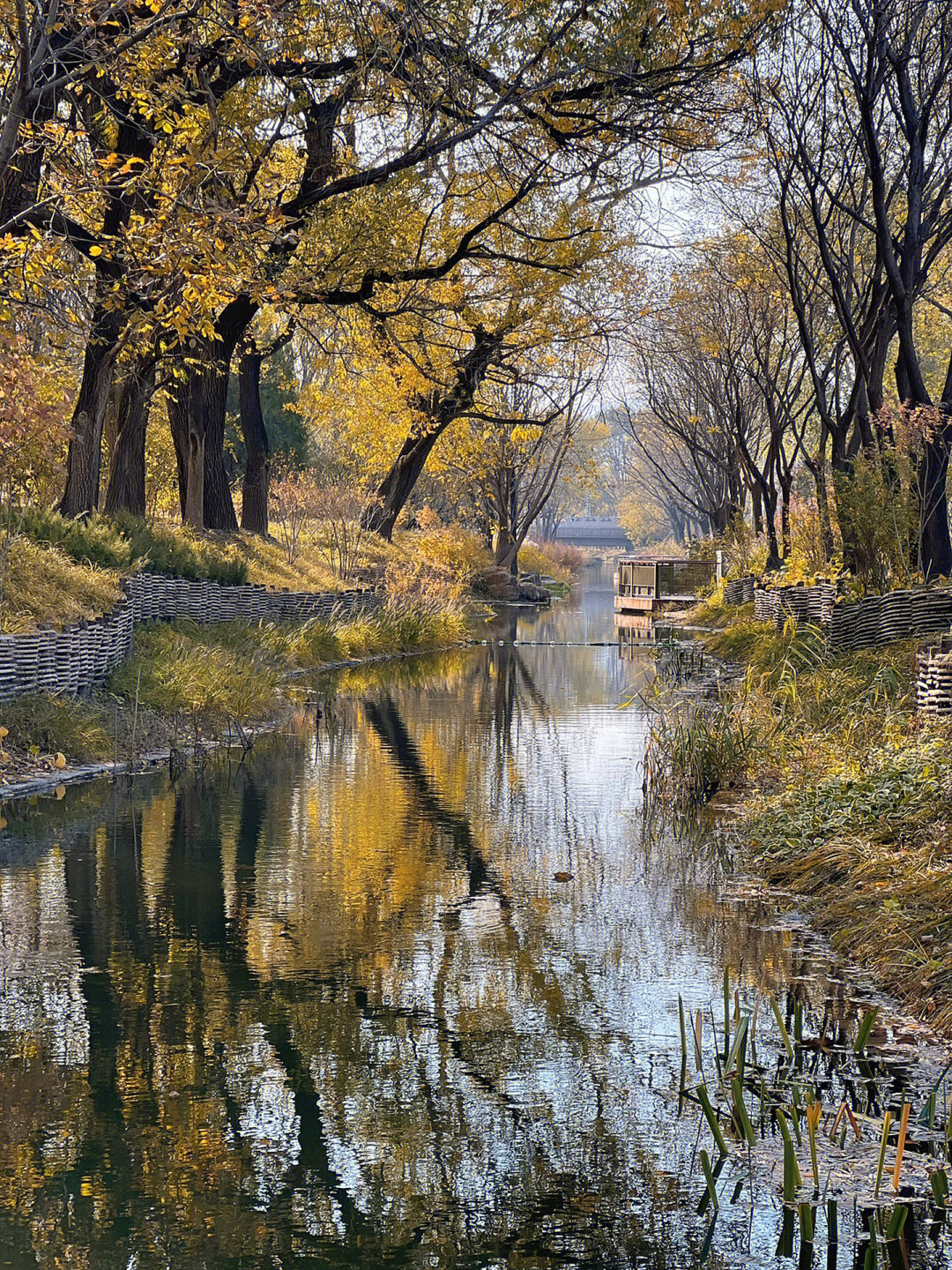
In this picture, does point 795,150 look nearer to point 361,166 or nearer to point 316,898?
point 361,166

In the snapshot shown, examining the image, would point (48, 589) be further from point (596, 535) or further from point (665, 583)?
point (596, 535)

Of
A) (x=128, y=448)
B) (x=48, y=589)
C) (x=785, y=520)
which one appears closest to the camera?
(x=48, y=589)

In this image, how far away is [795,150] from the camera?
19.7 m

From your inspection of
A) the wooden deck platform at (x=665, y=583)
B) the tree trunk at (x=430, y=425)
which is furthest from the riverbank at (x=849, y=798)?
the wooden deck platform at (x=665, y=583)

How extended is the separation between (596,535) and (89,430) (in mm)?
121085

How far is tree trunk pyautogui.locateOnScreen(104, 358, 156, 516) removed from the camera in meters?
22.6

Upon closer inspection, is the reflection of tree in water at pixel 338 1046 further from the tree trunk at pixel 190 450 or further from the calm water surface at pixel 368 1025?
the tree trunk at pixel 190 450

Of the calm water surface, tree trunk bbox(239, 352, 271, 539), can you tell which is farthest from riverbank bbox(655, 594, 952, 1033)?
tree trunk bbox(239, 352, 271, 539)

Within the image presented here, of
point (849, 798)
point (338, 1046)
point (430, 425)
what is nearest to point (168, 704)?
point (849, 798)

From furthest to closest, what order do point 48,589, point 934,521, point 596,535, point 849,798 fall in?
point 596,535 → point 934,521 → point 48,589 → point 849,798

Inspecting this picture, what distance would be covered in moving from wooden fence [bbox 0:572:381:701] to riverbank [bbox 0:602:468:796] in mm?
172

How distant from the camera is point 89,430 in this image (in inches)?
769

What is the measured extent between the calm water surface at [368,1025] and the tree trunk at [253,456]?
17.5 m

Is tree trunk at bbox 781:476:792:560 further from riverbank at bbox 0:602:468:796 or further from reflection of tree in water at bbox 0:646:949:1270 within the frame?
reflection of tree in water at bbox 0:646:949:1270
